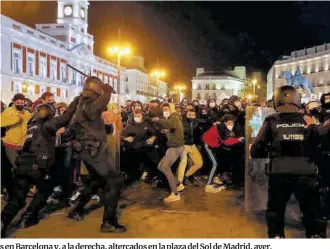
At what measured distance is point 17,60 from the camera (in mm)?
46750

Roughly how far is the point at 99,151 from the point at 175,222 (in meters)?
1.65

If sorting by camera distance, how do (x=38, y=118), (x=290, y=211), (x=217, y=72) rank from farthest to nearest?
1. (x=217, y=72)
2. (x=290, y=211)
3. (x=38, y=118)

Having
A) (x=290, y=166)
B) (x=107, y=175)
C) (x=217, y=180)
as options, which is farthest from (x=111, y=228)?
(x=217, y=180)

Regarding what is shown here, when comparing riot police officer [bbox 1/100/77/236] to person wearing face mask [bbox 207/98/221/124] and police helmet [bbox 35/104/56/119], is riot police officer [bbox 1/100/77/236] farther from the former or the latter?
person wearing face mask [bbox 207/98/221/124]

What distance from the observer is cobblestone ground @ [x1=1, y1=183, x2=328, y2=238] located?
5.69 meters

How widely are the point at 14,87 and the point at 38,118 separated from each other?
42.0 metres

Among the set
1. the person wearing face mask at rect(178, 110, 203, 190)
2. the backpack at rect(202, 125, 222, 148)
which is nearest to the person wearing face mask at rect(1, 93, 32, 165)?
the person wearing face mask at rect(178, 110, 203, 190)

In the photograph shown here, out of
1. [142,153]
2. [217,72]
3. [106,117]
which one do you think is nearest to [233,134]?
[142,153]

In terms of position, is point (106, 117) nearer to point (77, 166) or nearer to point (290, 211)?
point (77, 166)

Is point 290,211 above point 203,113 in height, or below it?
below

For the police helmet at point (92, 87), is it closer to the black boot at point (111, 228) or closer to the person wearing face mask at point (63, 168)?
the black boot at point (111, 228)

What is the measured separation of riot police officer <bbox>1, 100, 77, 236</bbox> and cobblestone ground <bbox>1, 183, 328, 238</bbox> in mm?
310

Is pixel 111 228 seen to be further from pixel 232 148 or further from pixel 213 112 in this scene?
Result: pixel 213 112

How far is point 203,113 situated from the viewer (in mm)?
11883
